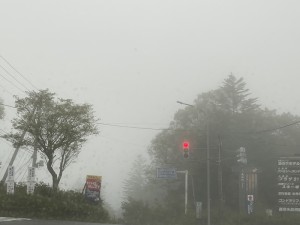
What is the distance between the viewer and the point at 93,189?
30109 millimetres

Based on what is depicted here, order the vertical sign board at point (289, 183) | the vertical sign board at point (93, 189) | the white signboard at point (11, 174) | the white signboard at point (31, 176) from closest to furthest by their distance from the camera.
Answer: the white signboard at point (11, 174) → the white signboard at point (31, 176) → the vertical sign board at point (93, 189) → the vertical sign board at point (289, 183)

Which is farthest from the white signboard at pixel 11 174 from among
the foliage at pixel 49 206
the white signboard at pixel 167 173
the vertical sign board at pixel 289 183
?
the white signboard at pixel 167 173

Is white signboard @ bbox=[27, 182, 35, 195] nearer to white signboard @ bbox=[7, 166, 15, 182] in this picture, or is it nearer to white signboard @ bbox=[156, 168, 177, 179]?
white signboard @ bbox=[7, 166, 15, 182]

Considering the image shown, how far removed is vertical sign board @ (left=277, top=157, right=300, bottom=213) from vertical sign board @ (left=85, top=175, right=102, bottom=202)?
18753 millimetres

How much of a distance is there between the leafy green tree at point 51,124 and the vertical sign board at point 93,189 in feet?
7.06

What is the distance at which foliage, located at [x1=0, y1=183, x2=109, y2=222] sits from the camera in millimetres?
26672

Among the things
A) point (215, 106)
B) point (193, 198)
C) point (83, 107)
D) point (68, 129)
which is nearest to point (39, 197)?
point (68, 129)

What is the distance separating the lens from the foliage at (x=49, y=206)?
87.5ft

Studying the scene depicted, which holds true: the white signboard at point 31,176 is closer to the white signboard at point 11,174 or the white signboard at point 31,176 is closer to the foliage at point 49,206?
the foliage at point 49,206

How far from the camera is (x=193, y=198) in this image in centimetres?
8006

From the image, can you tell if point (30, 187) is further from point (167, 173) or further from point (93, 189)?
point (167, 173)

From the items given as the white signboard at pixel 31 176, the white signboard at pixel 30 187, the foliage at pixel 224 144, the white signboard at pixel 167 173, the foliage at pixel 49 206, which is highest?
the foliage at pixel 224 144

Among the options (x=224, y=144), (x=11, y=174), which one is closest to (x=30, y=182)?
(x=11, y=174)

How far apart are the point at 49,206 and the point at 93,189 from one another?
11.4 feet
